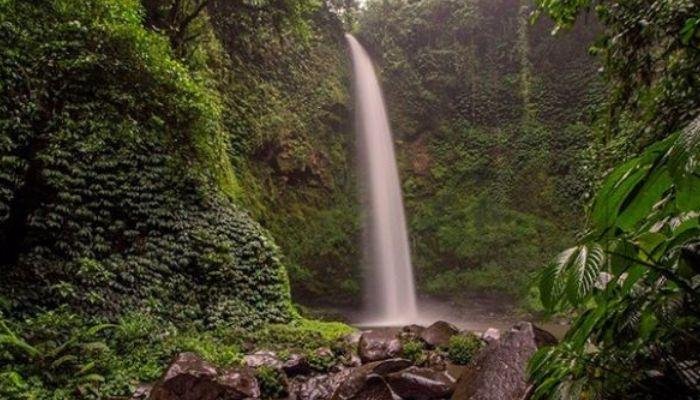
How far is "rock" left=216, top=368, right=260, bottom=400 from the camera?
5.34 m

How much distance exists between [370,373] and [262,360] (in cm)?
183

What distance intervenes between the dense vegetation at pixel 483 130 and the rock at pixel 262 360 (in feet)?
30.3

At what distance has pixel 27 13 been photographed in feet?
22.7

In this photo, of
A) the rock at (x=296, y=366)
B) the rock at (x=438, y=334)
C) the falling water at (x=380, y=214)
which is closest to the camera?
the rock at (x=296, y=366)

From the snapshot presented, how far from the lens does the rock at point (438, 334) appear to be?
789cm

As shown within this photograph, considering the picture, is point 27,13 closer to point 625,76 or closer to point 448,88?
point 625,76

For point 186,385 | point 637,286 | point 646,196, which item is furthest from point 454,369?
point 646,196

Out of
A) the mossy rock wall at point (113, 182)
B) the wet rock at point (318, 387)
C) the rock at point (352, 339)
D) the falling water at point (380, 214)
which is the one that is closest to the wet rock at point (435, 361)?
the rock at point (352, 339)

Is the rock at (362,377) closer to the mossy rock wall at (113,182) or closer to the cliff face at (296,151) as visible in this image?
the mossy rock wall at (113,182)

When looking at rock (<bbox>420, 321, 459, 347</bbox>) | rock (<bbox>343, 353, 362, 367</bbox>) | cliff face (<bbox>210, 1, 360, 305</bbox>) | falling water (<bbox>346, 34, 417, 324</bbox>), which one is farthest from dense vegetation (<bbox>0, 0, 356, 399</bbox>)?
falling water (<bbox>346, 34, 417, 324</bbox>)

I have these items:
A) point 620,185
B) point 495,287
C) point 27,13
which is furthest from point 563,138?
point 620,185

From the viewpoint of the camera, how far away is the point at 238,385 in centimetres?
552

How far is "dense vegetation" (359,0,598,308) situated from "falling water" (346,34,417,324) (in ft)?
1.72

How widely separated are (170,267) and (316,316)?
540cm
